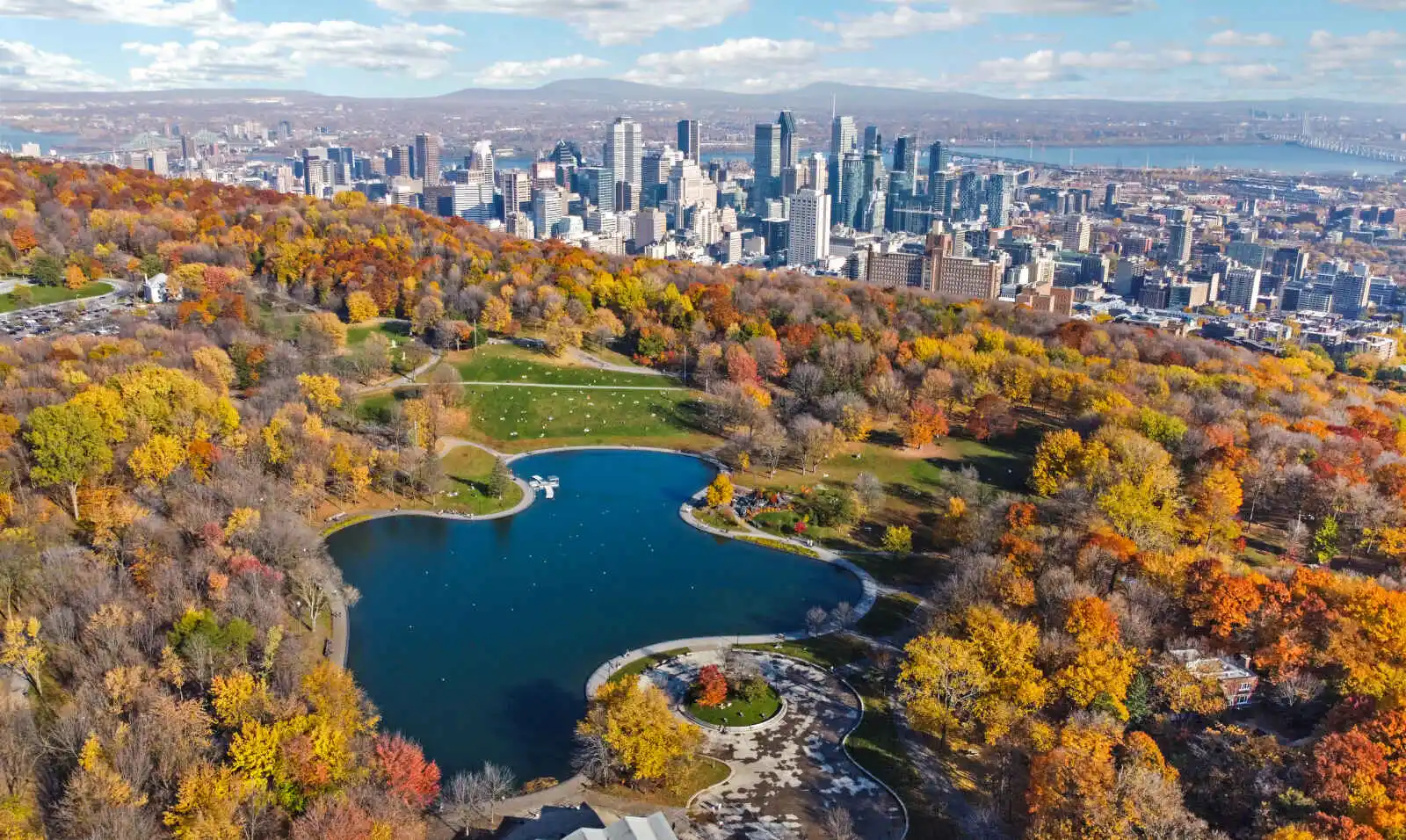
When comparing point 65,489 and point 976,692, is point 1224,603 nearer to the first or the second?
point 976,692

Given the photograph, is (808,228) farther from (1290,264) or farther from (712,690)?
(712,690)

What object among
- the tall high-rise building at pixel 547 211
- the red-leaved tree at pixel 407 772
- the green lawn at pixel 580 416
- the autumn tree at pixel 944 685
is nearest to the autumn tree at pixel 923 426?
the green lawn at pixel 580 416

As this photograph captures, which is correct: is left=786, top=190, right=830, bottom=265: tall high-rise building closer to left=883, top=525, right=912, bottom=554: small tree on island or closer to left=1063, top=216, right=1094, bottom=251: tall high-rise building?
left=1063, top=216, right=1094, bottom=251: tall high-rise building

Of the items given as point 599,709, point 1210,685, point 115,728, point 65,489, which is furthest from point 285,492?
point 1210,685

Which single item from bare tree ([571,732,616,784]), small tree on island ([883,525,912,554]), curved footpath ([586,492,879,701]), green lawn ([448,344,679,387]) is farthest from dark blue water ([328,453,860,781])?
green lawn ([448,344,679,387])

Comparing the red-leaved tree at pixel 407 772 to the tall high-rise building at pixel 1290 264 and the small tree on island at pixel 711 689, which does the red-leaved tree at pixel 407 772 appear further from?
the tall high-rise building at pixel 1290 264

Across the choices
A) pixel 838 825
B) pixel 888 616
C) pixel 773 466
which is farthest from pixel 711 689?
pixel 773 466
